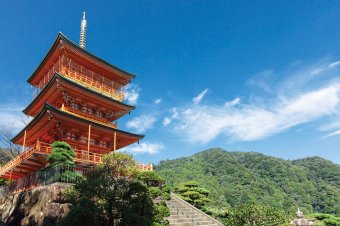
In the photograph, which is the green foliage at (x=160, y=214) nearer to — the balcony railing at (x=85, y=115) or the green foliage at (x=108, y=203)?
the green foliage at (x=108, y=203)

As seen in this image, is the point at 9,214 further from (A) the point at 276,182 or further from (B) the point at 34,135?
(A) the point at 276,182

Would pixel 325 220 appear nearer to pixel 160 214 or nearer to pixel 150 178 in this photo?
pixel 150 178

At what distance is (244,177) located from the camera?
74.4 meters

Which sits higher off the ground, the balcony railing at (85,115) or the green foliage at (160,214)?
the balcony railing at (85,115)

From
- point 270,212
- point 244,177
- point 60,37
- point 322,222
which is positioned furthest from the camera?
point 244,177

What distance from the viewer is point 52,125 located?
20.6 metres

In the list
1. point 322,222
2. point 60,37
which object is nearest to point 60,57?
point 60,37

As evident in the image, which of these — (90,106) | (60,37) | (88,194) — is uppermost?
(60,37)

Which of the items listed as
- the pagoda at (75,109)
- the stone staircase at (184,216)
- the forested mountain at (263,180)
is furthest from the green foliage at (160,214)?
the forested mountain at (263,180)

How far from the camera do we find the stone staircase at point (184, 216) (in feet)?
51.9

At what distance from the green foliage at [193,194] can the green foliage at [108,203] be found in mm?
13722

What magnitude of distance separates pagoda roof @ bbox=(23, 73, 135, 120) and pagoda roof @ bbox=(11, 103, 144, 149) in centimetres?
278

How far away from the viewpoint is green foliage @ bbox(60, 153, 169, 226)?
8750mm

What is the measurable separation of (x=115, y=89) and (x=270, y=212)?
60.2 ft
